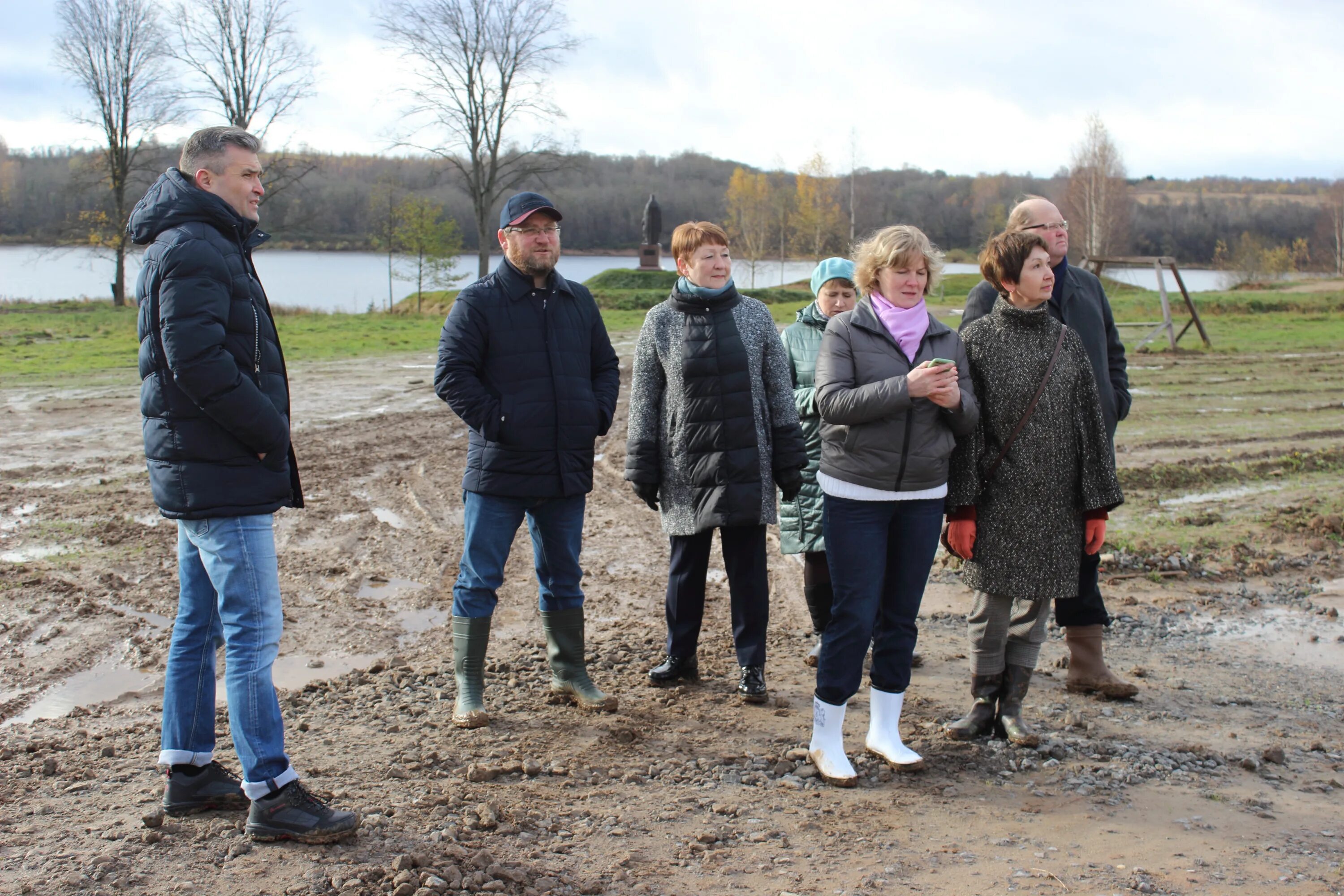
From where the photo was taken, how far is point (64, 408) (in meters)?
12.4

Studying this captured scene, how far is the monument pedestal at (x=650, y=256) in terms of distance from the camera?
140 feet

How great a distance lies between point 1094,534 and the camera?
402 cm

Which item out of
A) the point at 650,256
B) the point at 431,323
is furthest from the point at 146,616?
the point at 650,256

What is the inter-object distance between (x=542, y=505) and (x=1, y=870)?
7.01 feet

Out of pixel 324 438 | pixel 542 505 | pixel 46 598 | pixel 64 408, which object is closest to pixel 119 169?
pixel 64 408

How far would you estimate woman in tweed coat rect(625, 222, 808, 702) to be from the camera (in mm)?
4328

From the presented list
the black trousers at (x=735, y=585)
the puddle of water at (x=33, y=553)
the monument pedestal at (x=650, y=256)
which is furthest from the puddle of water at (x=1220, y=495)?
the monument pedestal at (x=650, y=256)

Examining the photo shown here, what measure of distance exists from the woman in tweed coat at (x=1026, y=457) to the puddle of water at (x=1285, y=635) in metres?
2.04

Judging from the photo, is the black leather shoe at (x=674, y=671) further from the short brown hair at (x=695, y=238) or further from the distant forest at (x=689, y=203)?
the distant forest at (x=689, y=203)

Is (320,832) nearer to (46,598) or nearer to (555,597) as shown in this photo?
(555,597)

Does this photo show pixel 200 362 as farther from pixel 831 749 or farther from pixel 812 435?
pixel 812 435

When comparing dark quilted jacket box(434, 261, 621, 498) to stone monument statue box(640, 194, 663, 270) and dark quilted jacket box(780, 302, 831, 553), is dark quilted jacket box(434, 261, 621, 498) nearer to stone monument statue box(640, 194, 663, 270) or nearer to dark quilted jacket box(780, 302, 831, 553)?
dark quilted jacket box(780, 302, 831, 553)

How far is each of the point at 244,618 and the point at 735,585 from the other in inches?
83.4

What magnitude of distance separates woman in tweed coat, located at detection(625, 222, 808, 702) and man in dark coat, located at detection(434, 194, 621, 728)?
304mm
